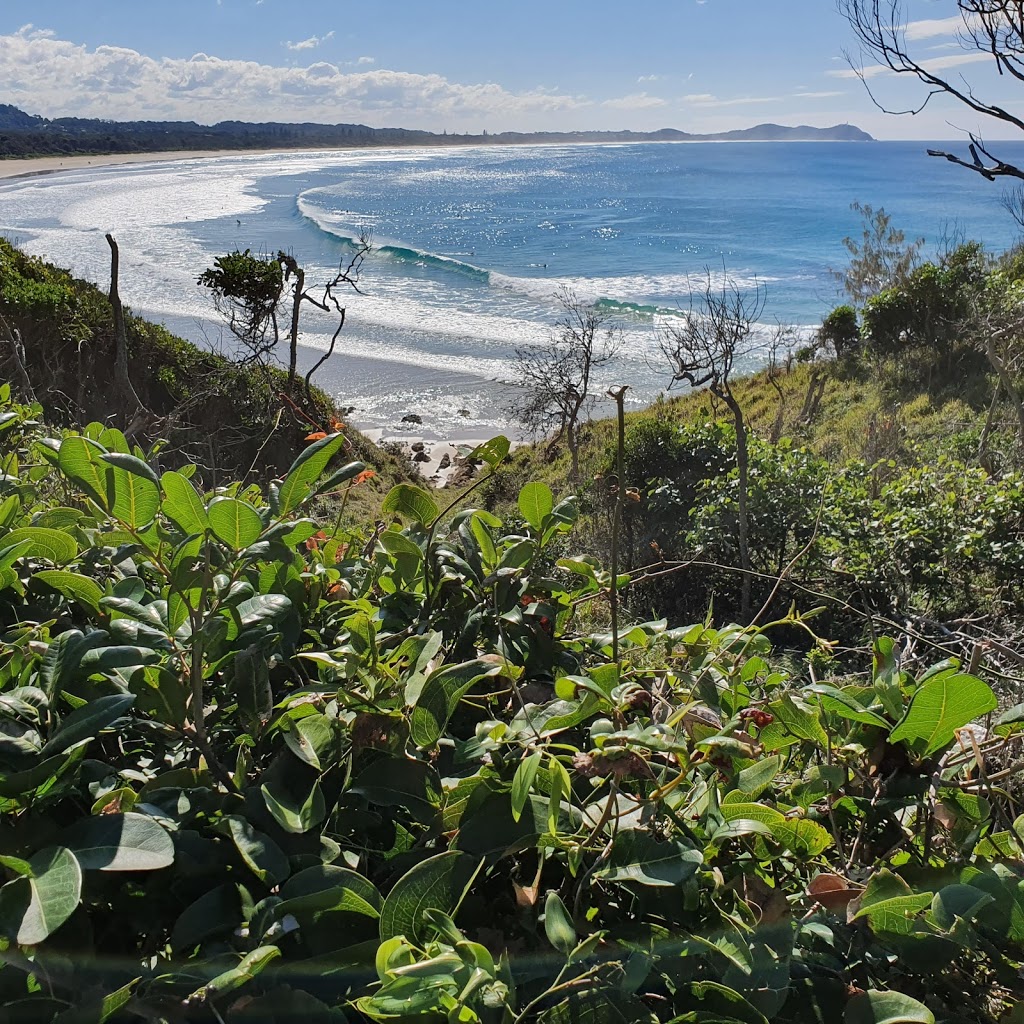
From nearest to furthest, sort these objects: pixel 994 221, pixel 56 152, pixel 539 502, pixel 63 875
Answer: pixel 63 875
pixel 539 502
pixel 994 221
pixel 56 152

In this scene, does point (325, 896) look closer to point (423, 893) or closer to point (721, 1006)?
point (423, 893)

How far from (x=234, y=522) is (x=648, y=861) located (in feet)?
1.56

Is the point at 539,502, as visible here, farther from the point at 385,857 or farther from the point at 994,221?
the point at 994,221

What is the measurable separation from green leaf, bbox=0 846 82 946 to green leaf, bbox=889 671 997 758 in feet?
2.14

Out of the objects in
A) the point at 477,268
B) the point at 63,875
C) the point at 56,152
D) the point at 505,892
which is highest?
the point at 56,152

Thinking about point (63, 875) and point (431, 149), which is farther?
point (431, 149)

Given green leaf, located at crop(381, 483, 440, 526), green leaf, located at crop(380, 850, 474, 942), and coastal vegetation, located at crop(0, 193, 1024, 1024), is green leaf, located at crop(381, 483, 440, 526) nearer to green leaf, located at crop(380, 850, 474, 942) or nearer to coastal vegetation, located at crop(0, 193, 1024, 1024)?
coastal vegetation, located at crop(0, 193, 1024, 1024)

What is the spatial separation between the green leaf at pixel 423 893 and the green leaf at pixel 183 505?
384 millimetres

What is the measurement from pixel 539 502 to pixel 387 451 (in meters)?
17.2

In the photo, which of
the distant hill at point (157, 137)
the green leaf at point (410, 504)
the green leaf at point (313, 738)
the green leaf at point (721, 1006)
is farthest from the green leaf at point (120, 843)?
the distant hill at point (157, 137)

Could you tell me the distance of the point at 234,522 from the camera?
787 millimetres

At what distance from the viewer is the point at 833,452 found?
12.8m

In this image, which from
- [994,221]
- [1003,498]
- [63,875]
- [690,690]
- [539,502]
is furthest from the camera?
[994,221]

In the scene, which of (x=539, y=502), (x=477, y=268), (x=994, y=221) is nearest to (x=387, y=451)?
(x=539, y=502)
